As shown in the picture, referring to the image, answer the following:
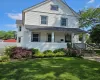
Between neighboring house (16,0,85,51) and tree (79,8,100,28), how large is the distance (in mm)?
5920

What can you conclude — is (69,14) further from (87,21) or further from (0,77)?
(0,77)

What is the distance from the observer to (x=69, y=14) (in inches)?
1008

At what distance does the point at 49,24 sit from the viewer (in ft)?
80.4

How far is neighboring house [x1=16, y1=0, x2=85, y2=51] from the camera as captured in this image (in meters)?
22.7

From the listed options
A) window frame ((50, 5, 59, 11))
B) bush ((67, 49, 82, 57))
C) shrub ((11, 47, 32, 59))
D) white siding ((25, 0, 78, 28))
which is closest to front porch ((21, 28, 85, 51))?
white siding ((25, 0, 78, 28))

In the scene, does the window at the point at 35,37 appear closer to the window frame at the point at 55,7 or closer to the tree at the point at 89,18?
the window frame at the point at 55,7

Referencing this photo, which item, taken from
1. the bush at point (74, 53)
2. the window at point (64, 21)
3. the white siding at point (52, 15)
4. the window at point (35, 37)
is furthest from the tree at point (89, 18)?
the bush at point (74, 53)

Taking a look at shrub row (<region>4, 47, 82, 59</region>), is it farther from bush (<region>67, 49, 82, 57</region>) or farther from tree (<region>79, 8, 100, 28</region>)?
tree (<region>79, 8, 100, 28</region>)

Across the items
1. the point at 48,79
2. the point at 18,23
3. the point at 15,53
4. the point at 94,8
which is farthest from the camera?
the point at 94,8

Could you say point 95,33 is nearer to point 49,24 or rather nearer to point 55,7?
point 55,7

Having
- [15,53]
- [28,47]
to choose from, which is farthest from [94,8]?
[15,53]

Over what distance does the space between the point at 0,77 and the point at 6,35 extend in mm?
98641

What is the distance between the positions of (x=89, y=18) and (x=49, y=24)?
34.5 ft

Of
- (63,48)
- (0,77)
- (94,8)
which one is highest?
(94,8)
